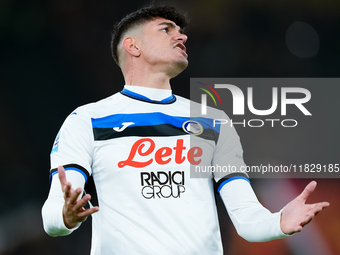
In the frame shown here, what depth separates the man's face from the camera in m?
2.93

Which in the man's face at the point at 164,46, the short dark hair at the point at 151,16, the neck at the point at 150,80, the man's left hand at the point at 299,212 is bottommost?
the man's left hand at the point at 299,212

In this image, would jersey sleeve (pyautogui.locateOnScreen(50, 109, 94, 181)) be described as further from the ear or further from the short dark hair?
the short dark hair

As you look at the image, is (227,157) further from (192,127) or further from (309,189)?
(309,189)

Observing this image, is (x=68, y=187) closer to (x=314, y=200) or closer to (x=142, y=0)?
(x=142, y=0)

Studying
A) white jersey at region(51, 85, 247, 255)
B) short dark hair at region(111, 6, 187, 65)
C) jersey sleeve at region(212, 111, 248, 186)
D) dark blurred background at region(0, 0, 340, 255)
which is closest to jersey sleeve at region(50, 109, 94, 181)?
white jersey at region(51, 85, 247, 255)

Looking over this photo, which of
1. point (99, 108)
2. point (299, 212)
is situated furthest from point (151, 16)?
point (299, 212)

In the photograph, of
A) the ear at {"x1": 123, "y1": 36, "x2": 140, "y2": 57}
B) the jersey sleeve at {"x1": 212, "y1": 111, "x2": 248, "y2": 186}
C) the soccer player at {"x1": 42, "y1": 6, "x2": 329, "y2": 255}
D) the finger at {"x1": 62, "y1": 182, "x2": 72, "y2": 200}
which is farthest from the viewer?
the ear at {"x1": 123, "y1": 36, "x2": 140, "y2": 57}

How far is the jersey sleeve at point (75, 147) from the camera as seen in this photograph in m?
2.43

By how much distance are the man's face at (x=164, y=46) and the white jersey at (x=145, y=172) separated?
0.33 m

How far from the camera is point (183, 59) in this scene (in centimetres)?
293

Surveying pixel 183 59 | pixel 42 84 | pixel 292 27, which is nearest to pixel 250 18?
pixel 292 27

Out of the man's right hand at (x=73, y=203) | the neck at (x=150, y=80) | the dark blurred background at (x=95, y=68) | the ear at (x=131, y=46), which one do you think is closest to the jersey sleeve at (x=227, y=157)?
the neck at (x=150, y=80)

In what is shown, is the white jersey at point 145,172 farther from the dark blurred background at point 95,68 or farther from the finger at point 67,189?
the dark blurred background at point 95,68

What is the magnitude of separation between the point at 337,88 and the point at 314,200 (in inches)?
63.7
